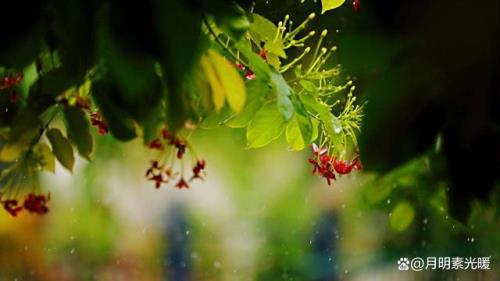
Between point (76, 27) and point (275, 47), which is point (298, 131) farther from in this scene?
point (76, 27)

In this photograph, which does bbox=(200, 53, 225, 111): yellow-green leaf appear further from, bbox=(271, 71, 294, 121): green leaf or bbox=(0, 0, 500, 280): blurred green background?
bbox=(0, 0, 500, 280): blurred green background

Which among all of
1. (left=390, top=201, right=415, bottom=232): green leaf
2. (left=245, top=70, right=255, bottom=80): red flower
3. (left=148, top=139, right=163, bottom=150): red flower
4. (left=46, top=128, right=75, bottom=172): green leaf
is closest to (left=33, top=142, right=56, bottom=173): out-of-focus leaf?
(left=46, top=128, right=75, bottom=172): green leaf

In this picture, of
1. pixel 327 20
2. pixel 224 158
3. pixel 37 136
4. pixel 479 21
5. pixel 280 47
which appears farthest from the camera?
pixel 224 158

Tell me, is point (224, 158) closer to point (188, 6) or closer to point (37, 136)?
point (37, 136)

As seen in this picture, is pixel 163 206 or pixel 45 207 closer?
pixel 45 207

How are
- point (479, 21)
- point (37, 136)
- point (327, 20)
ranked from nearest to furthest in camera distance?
1. point (479, 21)
2. point (37, 136)
3. point (327, 20)

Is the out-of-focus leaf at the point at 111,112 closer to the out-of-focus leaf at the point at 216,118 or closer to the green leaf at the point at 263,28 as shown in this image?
the out-of-focus leaf at the point at 216,118

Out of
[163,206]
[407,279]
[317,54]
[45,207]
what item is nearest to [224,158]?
[163,206]

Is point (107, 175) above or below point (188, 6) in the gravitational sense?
above
